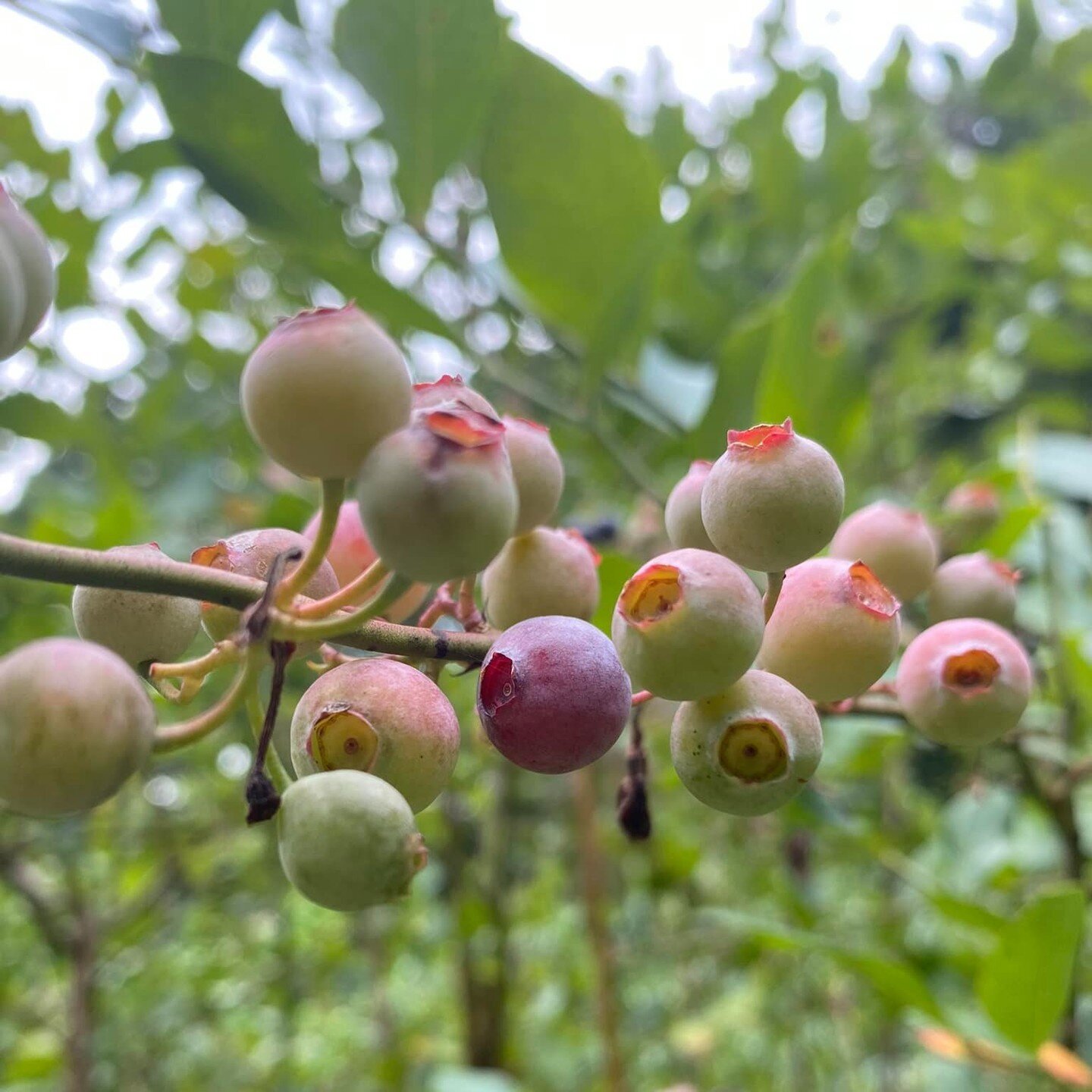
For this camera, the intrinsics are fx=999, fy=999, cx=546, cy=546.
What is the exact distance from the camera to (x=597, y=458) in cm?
183

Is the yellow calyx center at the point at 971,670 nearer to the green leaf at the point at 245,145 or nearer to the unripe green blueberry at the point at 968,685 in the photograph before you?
the unripe green blueberry at the point at 968,685

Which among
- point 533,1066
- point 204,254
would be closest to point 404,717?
point 204,254

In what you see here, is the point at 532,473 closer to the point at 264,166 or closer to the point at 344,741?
the point at 344,741

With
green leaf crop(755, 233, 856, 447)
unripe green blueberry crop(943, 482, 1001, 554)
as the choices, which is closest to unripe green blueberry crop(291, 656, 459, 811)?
green leaf crop(755, 233, 856, 447)

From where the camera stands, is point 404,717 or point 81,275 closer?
point 404,717

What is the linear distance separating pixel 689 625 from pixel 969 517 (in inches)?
34.6

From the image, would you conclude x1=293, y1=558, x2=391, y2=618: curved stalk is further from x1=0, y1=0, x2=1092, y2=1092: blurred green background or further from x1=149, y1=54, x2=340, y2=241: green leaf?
x1=149, y1=54, x2=340, y2=241: green leaf

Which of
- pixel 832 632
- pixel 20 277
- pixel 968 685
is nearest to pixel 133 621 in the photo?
pixel 20 277

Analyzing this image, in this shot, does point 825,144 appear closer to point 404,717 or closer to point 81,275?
point 81,275

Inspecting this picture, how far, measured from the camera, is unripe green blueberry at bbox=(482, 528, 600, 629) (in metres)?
0.69

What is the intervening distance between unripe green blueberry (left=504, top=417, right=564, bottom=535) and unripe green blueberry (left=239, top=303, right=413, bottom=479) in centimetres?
20

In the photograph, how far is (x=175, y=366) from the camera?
2.35 m

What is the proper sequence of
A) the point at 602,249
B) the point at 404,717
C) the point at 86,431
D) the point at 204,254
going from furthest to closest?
the point at 204,254 → the point at 86,431 → the point at 602,249 → the point at 404,717

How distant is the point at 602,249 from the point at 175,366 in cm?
141
